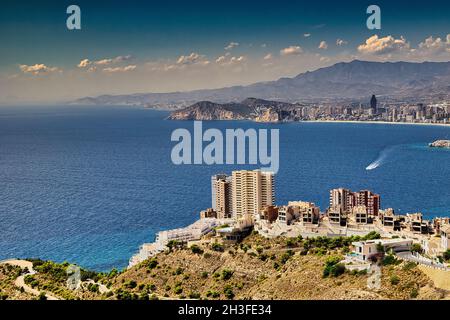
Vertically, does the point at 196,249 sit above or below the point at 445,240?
below

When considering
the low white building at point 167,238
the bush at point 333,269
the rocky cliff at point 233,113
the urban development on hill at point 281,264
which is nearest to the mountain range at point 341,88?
the rocky cliff at point 233,113

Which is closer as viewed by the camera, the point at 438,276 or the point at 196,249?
the point at 438,276

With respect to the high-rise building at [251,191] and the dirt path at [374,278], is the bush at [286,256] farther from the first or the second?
the high-rise building at [251,191]

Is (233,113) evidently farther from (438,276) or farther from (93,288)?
(438,276)

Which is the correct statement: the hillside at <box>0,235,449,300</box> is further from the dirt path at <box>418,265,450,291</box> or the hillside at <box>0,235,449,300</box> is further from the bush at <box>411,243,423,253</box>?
the bush at <box>411,243,423,253</box>

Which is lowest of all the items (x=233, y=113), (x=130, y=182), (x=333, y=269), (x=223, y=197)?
Answer: (x=130, y=182)

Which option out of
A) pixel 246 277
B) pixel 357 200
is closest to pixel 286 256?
pixel 246 277
